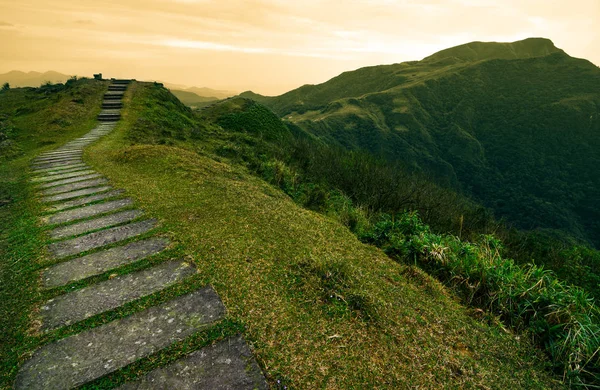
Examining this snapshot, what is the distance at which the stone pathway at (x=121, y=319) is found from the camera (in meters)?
2.38

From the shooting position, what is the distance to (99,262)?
3799 millimetres

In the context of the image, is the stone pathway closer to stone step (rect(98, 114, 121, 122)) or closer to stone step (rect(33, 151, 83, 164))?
stone step (rect(33, 151, 83, 164))

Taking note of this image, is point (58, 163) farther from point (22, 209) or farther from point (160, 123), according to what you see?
point (160, 123)

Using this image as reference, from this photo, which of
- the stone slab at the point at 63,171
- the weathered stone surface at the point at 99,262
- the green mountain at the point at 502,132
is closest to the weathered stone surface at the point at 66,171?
the stone slab at the point at 63,171

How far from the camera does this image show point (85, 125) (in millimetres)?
14516

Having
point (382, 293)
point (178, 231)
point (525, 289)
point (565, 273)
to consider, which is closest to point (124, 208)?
point (178, 231)

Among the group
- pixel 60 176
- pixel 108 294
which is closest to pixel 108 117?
pixel 60 176

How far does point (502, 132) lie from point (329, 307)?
157m

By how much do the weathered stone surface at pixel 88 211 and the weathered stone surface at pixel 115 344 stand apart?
3118mm

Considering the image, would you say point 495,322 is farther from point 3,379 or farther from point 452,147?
point 452,147

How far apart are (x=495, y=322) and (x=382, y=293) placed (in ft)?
5.48

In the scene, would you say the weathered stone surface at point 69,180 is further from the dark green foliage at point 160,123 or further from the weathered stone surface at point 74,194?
the dark green foliage at point 160,123

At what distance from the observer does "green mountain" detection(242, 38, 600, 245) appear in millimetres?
95125

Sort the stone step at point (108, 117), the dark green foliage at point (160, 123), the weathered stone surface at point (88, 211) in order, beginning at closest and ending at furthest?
the weathered stone surface at point (88, 211) < the dark green foliage at point (160, 123) < the stone step at point (108, 117)
